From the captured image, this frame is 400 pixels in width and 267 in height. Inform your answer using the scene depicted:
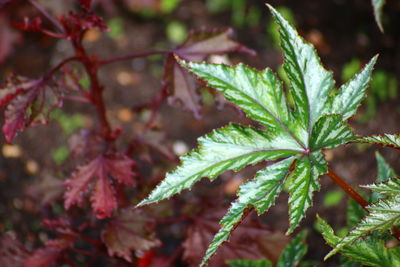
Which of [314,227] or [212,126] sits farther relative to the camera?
[212,126]

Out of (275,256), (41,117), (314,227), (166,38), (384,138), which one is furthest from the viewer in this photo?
(166,38)

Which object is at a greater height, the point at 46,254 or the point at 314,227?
the point at 46,254

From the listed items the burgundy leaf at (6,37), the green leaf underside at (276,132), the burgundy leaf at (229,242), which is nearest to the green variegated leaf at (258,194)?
the green leaf underside at (276,132)

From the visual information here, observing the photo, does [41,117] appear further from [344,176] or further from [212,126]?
[344,176]

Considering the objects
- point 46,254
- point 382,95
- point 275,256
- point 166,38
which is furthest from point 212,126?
point 46,254

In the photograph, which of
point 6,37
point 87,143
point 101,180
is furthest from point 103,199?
point 6,37

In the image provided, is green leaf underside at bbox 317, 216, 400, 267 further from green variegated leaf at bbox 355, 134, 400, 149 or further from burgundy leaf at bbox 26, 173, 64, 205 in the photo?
burgundy leaf at bbox 26, 173, 64, 205

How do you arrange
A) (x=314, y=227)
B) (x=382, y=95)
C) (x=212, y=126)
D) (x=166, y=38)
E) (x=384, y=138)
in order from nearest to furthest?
(x=384, y=138)
(x=314, y=227)
(x=382, y=95)
(x=212, y=126)
(x=166, y=38)
